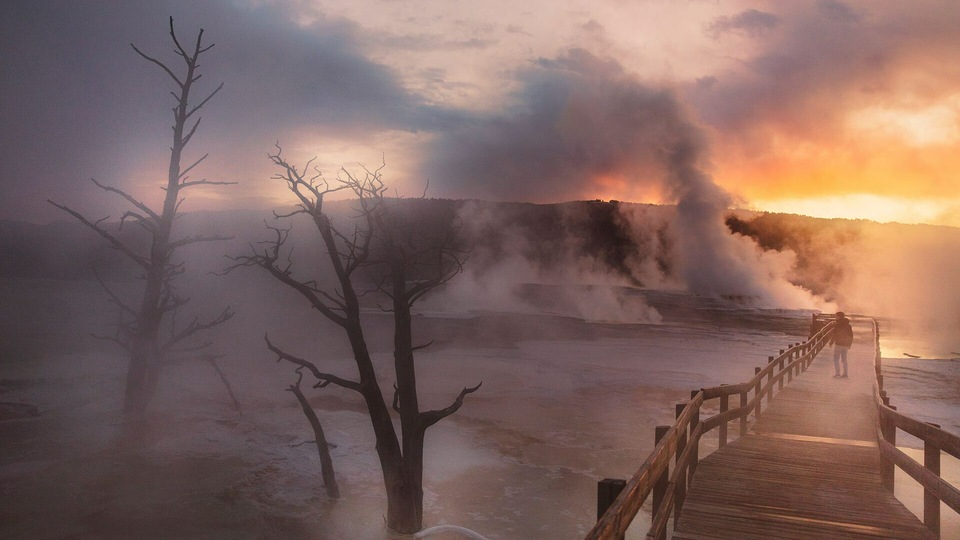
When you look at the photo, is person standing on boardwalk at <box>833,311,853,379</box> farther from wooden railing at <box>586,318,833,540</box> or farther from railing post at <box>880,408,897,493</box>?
wooden railing at <box>586,318,833,540</box>

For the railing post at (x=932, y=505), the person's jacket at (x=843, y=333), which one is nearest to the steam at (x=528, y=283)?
the person's jacket at (x=843, y=333)

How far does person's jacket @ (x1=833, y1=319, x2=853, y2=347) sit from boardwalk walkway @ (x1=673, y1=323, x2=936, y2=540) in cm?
665

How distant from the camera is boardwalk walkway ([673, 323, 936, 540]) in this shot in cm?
562

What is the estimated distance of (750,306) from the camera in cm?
6719

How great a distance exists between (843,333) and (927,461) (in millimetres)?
13975

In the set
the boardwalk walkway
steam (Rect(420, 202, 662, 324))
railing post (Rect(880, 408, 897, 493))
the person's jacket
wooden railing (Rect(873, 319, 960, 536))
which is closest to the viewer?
wooden railing (Rect(873, 319, 960, 536))

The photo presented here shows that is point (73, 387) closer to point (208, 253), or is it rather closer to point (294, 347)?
point (294, 347)

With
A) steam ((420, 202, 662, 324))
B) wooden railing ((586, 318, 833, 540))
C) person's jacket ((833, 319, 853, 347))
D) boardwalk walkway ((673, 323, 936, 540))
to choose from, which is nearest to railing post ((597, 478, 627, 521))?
wooden railing ((586, 318, 833, 540))

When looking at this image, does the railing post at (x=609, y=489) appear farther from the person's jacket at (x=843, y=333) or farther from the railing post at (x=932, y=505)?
the person's jacket at (x=843, y=333)

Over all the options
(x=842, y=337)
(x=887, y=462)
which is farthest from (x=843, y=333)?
(x=887, y=462)

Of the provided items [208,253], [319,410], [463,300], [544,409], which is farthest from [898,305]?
[208,253]

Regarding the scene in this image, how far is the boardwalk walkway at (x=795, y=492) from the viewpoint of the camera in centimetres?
562

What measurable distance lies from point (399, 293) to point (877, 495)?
914 centimetres

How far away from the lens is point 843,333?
60.6 ft
